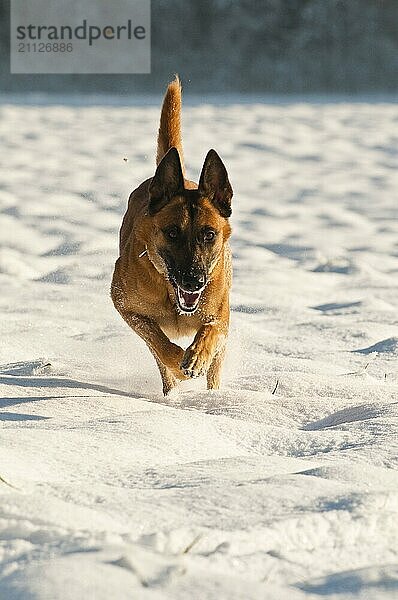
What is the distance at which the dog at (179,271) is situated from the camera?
13.2 ft

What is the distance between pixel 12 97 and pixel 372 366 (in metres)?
16.4

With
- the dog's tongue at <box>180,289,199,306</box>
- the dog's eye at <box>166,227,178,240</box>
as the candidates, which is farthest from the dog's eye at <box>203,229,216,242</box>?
the dog's tongue at <box>180,289,199,306</box>

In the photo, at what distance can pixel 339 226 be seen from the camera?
28.7 ft

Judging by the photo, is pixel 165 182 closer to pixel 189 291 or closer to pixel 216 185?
pixel 216 185

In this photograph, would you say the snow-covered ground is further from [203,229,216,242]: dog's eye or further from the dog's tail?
the dog's tail

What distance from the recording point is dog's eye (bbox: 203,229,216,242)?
4.04 m

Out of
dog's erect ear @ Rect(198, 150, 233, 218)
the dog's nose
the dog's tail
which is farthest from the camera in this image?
the dog's tail

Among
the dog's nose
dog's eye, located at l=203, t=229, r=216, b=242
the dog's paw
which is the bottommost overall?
the dog's paw

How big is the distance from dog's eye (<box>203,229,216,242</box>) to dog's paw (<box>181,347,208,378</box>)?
0.43 m

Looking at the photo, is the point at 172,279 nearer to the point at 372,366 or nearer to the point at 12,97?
the point at 372,366

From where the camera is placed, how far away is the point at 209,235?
13.3ft

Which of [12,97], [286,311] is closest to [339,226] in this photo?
[286,311]

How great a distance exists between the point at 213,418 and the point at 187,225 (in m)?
0.92

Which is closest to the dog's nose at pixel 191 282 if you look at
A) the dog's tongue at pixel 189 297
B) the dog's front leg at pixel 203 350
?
the dog's tongue at pixel 189 297
